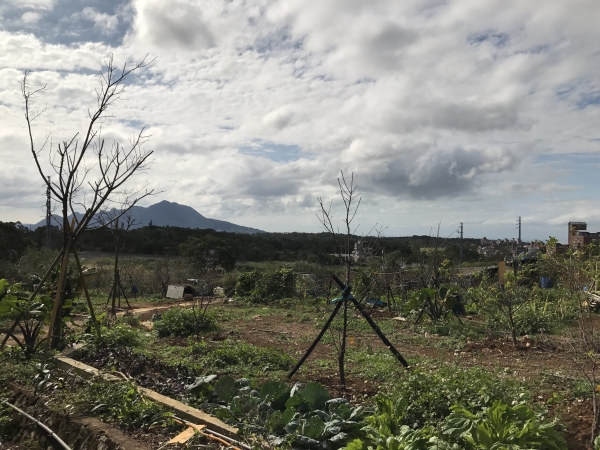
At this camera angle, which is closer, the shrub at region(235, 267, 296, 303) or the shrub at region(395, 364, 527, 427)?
the shrub at region(395, 364, 527, 427)

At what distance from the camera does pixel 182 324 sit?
30.2 feet

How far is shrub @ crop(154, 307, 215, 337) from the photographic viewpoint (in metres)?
9.12

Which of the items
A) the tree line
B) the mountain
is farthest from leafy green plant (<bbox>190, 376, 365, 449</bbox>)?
the mountain

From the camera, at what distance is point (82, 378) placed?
5.43 meters

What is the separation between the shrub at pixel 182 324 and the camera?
29.9 feet

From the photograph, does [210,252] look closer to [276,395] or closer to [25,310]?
[25,310]

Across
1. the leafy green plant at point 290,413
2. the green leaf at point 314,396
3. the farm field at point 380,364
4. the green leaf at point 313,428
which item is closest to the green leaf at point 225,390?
the leafy green plant at point 290,413

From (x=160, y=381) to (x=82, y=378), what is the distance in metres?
0.82

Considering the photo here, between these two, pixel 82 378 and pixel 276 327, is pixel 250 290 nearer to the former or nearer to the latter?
pixel 276 327

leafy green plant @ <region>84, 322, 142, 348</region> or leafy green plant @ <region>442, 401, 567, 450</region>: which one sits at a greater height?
leafy green plant @ <region>442, 401, 567, 450</region>

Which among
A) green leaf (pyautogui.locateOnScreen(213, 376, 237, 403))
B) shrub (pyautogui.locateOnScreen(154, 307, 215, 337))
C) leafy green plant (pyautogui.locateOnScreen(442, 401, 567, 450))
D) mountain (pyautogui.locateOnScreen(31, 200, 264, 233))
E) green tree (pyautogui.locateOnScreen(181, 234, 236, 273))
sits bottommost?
shrub (pyautogui.locateOnScreen(154, 307, 215, 337))

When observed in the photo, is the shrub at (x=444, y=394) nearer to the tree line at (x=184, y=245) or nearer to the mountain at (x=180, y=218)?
the tree line at (x=184, y=245)

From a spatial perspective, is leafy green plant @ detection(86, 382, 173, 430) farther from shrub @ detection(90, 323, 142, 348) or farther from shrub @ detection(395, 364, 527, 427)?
shrub @ detection(90, 323, 142, 348)

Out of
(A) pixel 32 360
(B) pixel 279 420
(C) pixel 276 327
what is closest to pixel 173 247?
(C) pixel 276 327
